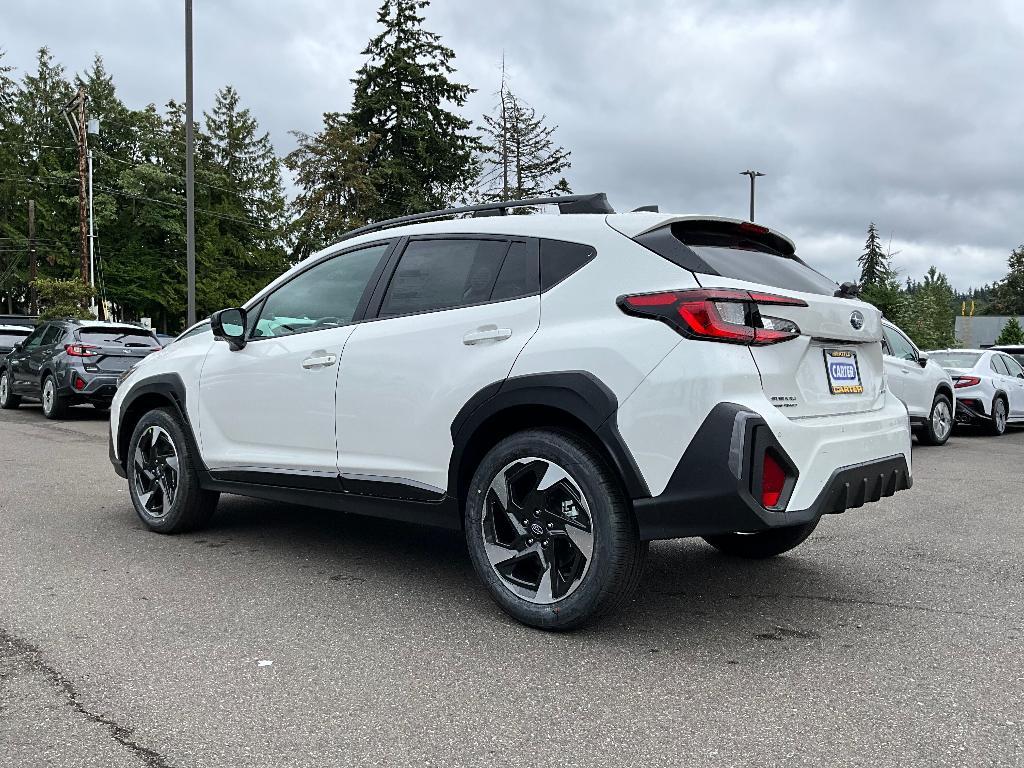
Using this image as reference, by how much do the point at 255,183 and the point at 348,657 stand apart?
60.4 m

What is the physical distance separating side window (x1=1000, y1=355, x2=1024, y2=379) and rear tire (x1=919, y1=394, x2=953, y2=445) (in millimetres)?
3671

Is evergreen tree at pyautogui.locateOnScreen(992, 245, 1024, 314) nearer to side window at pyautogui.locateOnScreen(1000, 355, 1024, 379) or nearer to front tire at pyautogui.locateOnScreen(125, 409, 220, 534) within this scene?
side window at pyautogui.locateOnScreen(1000, 355, 1024, 379)

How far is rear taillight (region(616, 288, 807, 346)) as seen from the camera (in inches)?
138

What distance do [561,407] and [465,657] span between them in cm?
103

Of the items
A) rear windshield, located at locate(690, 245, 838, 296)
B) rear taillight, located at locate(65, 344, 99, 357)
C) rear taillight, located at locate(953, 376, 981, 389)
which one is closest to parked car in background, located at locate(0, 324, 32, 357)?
rear taillight, located at locate(65, 344, 99, 357)

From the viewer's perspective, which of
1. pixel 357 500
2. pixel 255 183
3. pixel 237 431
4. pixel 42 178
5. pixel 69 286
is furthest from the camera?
pixel 255 183

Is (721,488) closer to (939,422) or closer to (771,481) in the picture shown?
(771,481)

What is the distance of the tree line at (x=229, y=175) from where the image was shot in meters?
38.9

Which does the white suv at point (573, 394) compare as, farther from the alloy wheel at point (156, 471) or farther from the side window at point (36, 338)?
the side window at point (36, 338)

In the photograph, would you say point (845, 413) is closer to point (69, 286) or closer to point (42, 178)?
point (69, 286)

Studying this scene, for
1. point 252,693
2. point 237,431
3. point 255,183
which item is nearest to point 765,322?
point 252,693

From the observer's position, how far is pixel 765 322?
143 inches

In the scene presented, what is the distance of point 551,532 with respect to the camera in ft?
12.5

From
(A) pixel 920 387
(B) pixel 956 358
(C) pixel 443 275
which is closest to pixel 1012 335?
(B) pixel 956 358
